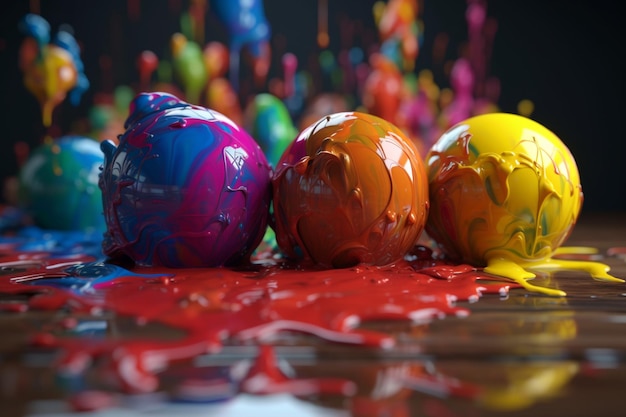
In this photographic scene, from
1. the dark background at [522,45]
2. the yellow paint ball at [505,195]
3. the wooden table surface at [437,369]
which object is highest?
the dark background at [522,45]

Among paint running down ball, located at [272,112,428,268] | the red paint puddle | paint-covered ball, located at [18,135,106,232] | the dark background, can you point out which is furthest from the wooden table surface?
the dark background

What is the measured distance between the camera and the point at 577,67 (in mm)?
3496

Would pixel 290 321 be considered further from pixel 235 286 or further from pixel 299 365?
pixel 235 286

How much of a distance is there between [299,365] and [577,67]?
3372mm

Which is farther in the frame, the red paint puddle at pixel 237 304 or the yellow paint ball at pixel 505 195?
the yellow paint ball at pixel 505 195

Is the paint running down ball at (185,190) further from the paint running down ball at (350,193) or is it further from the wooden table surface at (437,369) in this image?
the wooden table surface at (437,369)

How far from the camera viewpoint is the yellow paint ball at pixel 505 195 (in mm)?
1236

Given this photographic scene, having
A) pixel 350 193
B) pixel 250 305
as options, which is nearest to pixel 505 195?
pixel 350 193

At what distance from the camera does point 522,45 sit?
350cm

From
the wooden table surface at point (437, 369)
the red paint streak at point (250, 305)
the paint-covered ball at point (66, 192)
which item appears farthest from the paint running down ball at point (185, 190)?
the paint-covered ball at point (66, 192)

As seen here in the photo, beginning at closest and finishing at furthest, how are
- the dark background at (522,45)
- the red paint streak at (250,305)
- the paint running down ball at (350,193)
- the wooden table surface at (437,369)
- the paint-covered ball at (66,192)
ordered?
1. the wooden table surface at (437,369)
2. the red paint streak at (250,305)
3. the paint running down ball at (350,193)
4. the paint-covered ball at (66,192)
5. the dark background at (522,45)

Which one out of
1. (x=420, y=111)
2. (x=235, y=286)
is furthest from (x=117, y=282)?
(x=420, y=111)

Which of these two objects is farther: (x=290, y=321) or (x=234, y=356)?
(x=290, y=321)

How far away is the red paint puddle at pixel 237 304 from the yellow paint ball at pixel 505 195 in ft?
0.27
